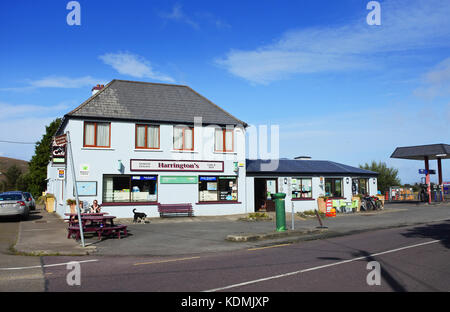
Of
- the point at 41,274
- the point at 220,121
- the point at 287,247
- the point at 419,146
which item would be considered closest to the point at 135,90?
the point at 220,121

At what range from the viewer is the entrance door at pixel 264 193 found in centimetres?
2675

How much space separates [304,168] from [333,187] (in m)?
3.02

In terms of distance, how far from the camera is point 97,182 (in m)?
21.7

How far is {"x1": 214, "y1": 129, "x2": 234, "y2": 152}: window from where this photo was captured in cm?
2483

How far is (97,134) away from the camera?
22094mm

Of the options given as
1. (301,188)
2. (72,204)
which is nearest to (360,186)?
(301,188)

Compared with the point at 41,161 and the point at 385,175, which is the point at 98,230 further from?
the point at 385,175

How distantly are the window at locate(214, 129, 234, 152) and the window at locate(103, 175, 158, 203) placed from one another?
457 cm

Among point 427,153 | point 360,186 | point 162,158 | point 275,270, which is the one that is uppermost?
point 427,153


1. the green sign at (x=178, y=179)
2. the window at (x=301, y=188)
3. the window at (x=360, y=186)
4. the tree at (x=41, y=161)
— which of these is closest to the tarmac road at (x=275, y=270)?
the green sign at (x=178, y=179)

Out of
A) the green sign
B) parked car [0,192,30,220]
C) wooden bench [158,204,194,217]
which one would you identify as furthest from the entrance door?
parked car [0,192,30,220]

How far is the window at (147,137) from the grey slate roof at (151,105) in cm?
57
